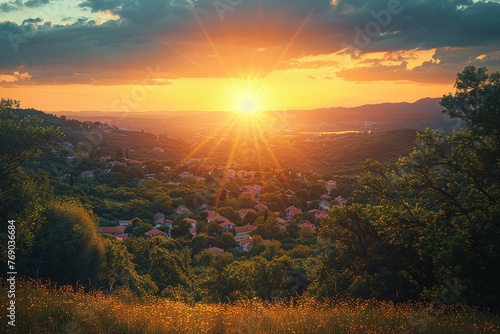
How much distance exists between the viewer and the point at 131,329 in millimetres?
5859

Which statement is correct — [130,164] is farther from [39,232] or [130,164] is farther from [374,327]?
[374,327]

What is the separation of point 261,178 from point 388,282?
87094 millimetres

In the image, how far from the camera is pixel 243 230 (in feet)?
195

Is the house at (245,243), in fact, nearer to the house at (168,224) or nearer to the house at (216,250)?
the house at (216,250)

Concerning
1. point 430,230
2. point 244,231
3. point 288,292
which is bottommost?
point 244,231

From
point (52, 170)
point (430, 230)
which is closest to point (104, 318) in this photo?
point (430, 230)

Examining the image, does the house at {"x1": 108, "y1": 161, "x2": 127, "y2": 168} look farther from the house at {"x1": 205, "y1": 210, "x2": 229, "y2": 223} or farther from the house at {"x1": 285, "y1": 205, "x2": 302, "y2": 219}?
the house at {"x1": 285, "y1": 205, "x2": 302, "y2": 219}

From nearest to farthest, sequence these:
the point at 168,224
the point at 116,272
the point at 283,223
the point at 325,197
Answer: the point at 116,272
the point at 168,224
the point at 283,223
the point at 325,197

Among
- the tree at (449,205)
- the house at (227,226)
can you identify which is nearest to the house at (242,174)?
the house at (227,226)

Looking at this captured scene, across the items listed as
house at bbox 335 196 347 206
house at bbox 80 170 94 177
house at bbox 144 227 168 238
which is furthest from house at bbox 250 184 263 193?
house at bbox 144 227 168 238

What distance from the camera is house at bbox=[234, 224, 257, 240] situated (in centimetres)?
5746

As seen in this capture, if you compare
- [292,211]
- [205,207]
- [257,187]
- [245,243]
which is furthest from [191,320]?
[257,187]

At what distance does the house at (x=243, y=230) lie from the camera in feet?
189

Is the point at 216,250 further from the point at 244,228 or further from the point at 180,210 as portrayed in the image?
the point at 180,210
